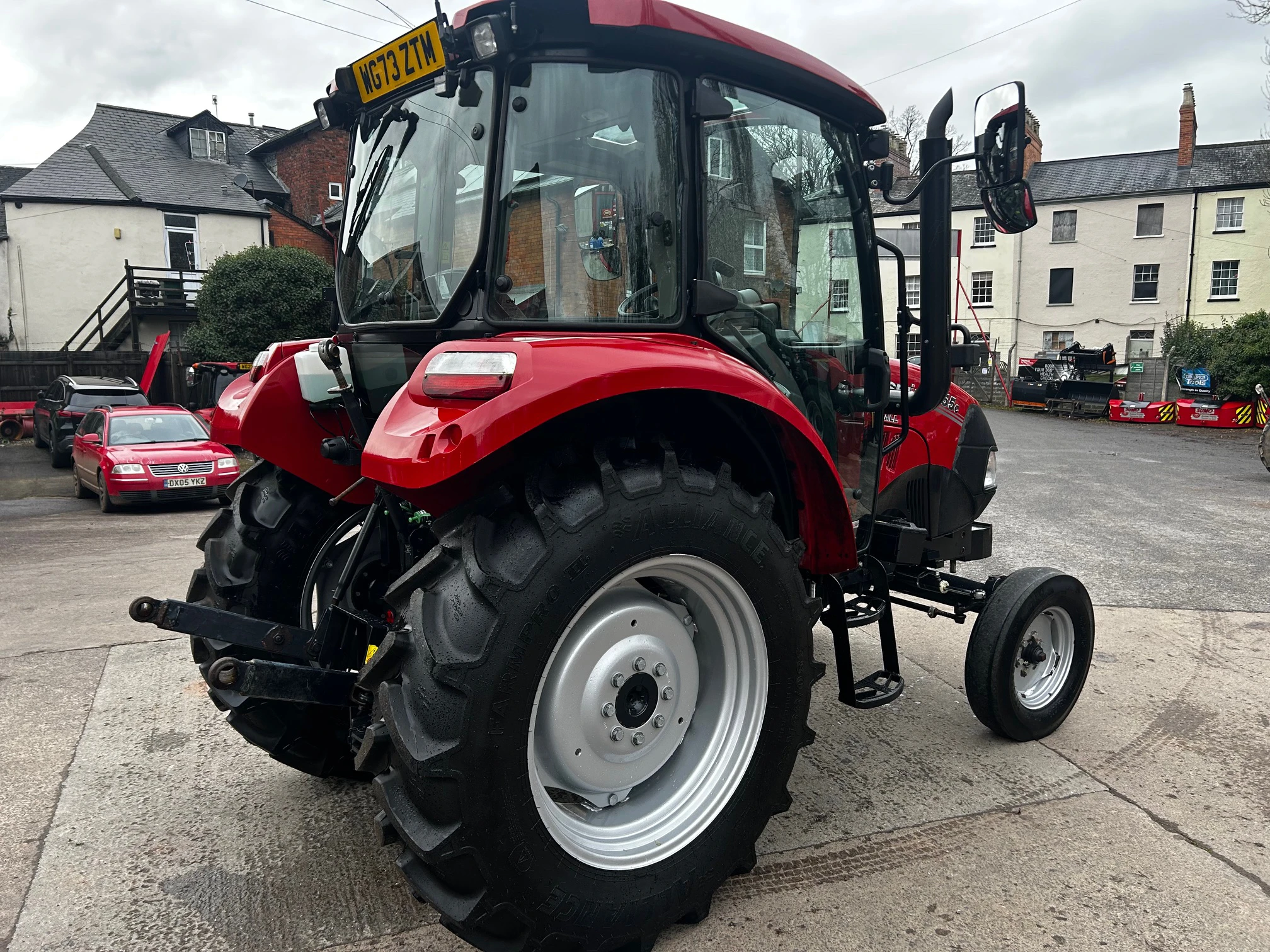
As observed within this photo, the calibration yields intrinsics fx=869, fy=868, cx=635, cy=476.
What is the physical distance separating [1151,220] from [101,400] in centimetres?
3600

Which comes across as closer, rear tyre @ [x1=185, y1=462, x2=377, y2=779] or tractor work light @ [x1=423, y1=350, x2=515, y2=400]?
tractor work light @ [x1=423, y1=350, x2=515, y2=400]

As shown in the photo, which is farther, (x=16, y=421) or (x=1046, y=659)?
(x=16, y=421)

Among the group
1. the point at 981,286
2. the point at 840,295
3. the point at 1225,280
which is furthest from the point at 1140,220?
the point at 840,295

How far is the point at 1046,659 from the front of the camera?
3.97 m

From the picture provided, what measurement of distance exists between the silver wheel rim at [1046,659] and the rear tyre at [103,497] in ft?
37.5

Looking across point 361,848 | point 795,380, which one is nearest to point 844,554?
point 795,380

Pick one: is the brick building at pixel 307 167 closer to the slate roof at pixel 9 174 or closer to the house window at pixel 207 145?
the house window at pixel 207 145

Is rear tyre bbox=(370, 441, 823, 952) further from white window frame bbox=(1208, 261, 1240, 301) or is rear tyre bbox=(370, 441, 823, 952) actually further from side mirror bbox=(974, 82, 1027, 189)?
white window frame bbox=(1208, 261, 1240, 301)

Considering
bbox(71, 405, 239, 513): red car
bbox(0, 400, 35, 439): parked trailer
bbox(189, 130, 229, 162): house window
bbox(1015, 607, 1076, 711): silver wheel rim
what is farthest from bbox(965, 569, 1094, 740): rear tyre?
bbox(189, 130, 229, 162): house window

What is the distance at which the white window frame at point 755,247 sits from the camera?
284 centimetres

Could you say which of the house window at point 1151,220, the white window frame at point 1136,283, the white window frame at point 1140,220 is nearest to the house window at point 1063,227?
the white window frame at point 1140,220

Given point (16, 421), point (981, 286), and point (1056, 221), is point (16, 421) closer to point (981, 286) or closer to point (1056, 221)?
point (981, 286)

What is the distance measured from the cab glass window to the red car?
9911 millimetres

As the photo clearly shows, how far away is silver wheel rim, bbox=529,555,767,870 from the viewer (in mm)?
2330
